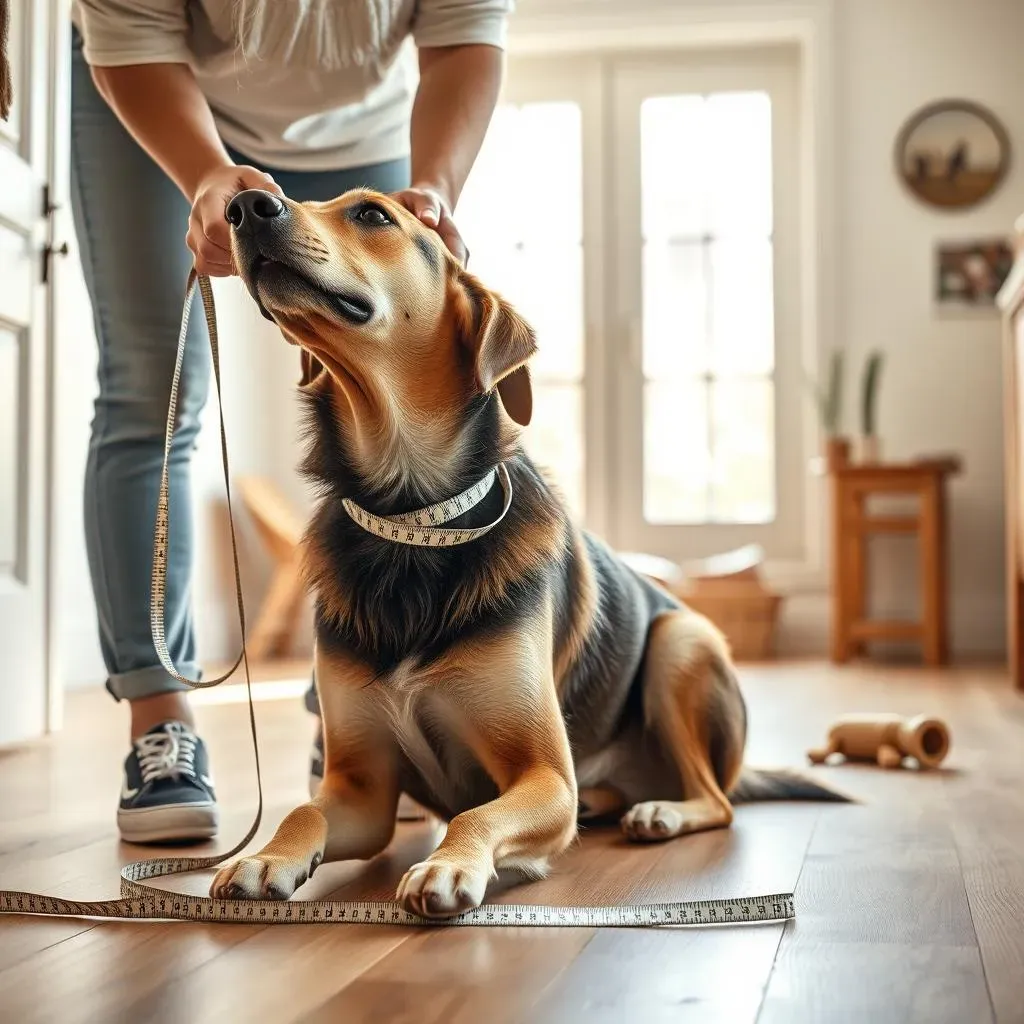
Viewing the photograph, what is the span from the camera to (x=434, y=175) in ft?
6.05

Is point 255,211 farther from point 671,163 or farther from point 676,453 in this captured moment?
point 671,163

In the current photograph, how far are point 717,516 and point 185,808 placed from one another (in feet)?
15.1

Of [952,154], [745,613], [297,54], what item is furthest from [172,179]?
[952,154]

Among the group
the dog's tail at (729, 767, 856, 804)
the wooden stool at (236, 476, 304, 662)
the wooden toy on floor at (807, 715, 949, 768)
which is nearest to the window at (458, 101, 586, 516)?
the wooden stool at (236, 476, 304, 662)

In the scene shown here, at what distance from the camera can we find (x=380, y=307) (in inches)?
58.1

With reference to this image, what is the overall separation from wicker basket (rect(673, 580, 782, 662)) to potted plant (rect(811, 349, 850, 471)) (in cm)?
61

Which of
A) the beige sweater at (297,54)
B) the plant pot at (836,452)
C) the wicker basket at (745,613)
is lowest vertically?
the wicker basket at (745,613)

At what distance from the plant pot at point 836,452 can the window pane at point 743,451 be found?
0.65 metres

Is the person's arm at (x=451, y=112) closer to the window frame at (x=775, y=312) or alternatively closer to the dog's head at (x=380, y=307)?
the dog's head at (x=380, y=307)

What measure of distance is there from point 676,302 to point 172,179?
14.9 feet

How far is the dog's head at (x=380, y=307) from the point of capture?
1.38 metres

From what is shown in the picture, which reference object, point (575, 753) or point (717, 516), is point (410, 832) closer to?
point (575, 753)

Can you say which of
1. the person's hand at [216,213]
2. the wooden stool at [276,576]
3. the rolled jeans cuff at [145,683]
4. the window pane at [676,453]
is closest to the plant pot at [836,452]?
the window pane at [676,453]

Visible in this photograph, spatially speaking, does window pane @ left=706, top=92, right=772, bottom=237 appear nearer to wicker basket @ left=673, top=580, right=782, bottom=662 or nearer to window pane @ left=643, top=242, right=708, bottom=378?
window pane @ left=643, top=242, right=708, bottom=378
